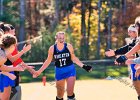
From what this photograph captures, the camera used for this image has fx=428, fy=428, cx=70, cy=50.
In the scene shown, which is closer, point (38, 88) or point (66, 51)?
Answer: point (66, 51)

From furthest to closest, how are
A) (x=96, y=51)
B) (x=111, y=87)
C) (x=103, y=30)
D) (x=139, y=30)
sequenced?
1. (x=103, y=30)
2. (x=96, y=51)
3. (x=111, y=87)
4. (x=139, y=30)

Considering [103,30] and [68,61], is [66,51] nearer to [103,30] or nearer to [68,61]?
[68,61]

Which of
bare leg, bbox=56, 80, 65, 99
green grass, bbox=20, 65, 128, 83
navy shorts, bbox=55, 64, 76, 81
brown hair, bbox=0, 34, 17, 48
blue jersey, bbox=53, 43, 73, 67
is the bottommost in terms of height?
green grass, bbox=20, 65, 128, 83

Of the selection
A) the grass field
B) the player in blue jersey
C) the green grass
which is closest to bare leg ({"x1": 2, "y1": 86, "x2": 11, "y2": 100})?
the player in blue jersey

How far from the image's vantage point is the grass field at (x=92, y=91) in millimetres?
12220

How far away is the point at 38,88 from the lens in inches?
575

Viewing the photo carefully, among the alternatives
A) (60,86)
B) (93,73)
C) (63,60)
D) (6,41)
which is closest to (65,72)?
(63,60)

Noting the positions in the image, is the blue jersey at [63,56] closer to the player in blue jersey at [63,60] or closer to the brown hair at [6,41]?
the player in blue jersey at [63,60]

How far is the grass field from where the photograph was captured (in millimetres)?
12220

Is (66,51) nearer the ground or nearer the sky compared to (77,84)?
nearer the sky

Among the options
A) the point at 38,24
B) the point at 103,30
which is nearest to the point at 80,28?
the point at 103,30

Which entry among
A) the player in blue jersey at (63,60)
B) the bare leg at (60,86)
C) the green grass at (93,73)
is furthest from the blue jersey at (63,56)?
the green grass at (93,73)

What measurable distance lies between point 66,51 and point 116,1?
1215 inches

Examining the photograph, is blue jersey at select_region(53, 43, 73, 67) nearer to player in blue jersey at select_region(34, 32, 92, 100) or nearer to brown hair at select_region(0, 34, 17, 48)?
player in blue jersey at select_region(34, 32, 92, 100)
